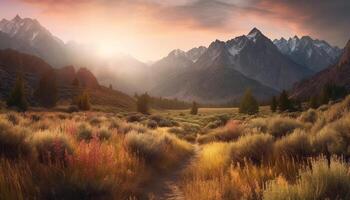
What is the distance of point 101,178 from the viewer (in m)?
7.77

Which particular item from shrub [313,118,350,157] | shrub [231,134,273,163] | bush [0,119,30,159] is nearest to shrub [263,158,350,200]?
shrub [313,118,350,157]

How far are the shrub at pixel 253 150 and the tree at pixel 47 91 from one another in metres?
89.9

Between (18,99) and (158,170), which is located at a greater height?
(18,99)

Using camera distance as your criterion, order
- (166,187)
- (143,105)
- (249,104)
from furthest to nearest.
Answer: (143,105)
(249,104)
(166,187)

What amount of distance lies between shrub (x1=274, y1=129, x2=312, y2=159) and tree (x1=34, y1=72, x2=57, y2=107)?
91263mm

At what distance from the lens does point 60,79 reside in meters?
176

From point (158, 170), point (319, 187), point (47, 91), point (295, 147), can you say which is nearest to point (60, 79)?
point (47, 91)

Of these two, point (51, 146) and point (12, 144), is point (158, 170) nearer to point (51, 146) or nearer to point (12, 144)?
point (51, 146)

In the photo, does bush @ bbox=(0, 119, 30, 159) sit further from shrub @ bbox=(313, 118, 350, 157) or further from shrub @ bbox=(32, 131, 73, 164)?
shrub @ bbox=(313, 118, 350, 157)

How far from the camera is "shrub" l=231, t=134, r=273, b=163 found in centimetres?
1121

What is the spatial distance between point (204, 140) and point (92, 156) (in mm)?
17448

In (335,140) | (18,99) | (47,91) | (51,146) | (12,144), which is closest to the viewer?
(12,144)

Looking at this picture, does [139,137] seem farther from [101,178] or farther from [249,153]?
[101,178]

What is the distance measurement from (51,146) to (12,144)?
3.12 ft
